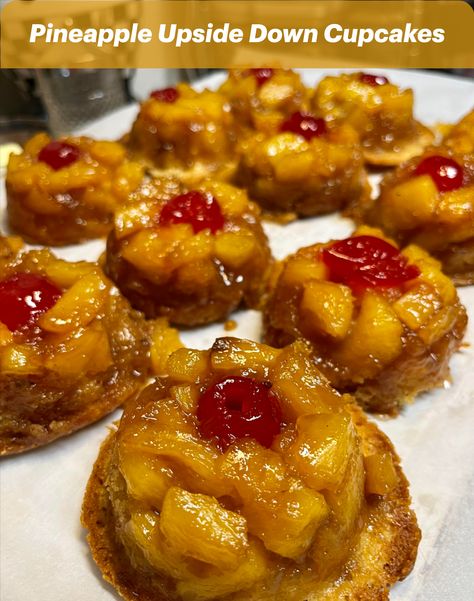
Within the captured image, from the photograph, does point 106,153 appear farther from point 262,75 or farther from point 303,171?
point 262,75

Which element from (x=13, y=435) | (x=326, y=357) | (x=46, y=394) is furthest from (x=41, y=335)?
(x=326, y=357)

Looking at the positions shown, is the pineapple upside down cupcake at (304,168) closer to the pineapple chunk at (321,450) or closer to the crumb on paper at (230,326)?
the crumb on paper at (230,326)

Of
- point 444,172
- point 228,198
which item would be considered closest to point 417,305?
point 444,172

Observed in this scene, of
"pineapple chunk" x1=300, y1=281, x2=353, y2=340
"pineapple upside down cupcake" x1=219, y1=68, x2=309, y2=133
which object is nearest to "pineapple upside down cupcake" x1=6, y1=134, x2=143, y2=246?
"pineapple upside down cupcake" x1=219, y1=68, x2=309, y2=133

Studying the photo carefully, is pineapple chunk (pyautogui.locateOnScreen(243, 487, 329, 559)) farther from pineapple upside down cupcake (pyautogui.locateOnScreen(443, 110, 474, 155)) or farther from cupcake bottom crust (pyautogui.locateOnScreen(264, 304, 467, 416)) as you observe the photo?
pineapple upside down cupcake (pyautogui.locateOnScreen(443, 110, 474, 155))

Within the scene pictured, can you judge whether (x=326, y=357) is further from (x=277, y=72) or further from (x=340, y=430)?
(x=277, y=72)

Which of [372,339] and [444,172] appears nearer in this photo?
[372,339]
